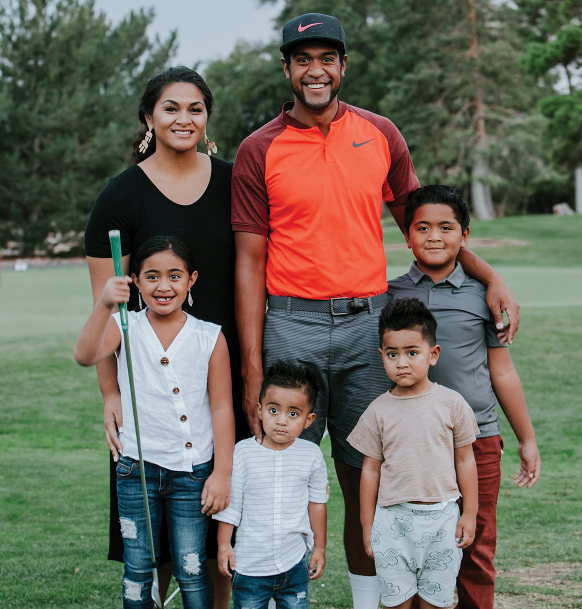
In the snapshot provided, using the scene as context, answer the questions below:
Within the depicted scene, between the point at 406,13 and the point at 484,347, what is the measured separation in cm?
3533

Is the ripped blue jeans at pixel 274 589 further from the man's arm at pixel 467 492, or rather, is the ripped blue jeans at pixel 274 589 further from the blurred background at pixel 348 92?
the blurred background at pixel 348 92

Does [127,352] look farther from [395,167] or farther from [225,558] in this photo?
[395,167]

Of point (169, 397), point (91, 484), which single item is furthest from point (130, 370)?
point (91, 484)

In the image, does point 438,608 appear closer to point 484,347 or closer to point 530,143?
point 484,347

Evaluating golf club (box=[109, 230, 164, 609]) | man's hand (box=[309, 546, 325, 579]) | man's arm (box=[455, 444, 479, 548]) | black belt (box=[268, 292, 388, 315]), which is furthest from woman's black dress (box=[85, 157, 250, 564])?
man's arm (box=[455, 444, 479, 548])

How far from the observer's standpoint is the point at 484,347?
2.73 metres

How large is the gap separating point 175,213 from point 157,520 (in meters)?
1.09

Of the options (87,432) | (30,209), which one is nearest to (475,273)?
(87,432)

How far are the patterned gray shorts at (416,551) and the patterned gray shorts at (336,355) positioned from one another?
14.7 inches

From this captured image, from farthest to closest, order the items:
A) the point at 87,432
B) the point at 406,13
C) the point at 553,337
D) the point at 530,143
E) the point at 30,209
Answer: the point at 406,13, the point at 530,143, the point at 30,209, the point at 553,337, the point at 87,432

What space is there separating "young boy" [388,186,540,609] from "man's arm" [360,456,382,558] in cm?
41

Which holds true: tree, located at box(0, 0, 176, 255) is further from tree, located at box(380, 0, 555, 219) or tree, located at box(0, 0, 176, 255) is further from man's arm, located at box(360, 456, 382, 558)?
man's arm, located at box(360, 456, 382, 558)

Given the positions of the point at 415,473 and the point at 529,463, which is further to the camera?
the point at 529,463

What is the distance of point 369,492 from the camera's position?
2.49m
